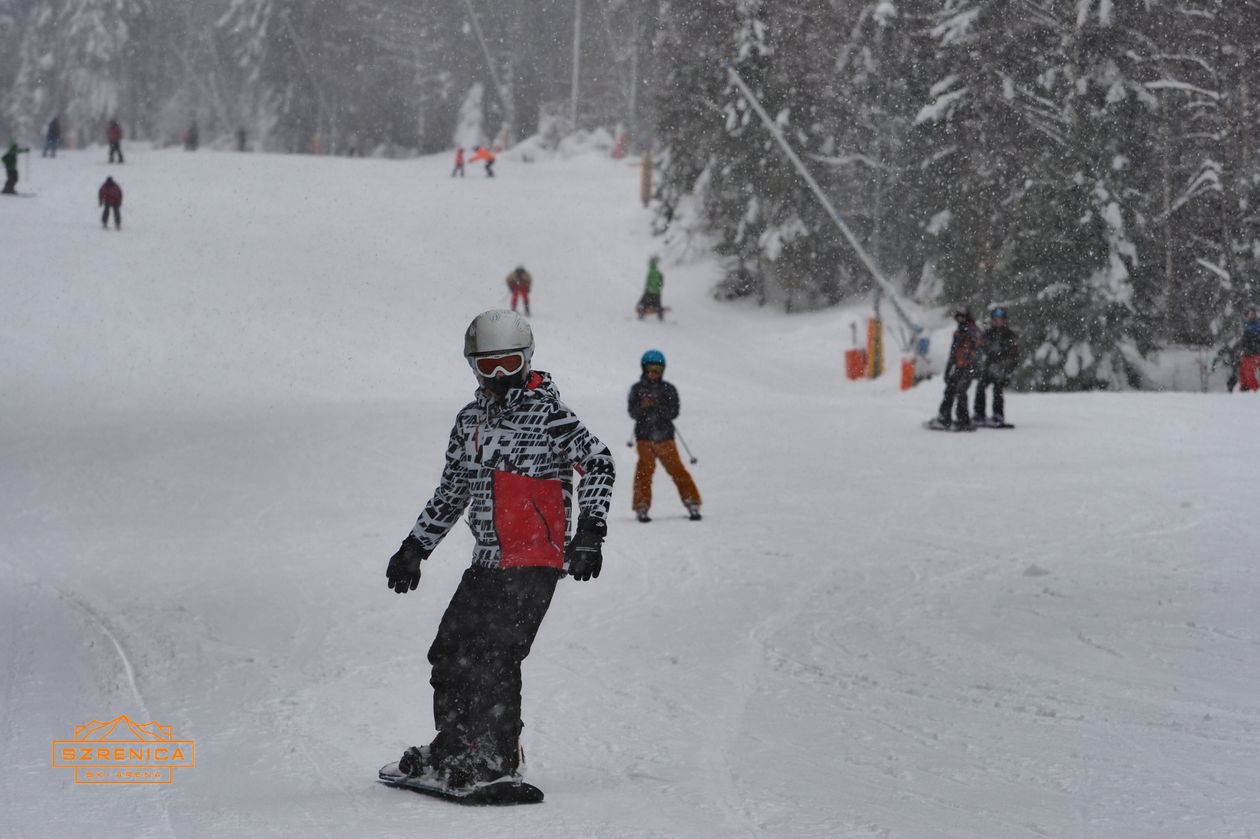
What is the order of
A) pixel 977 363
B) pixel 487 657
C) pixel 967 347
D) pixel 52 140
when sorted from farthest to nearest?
pixel 52 140
pixel 977 363
pixel 967 347
pixel 487 657

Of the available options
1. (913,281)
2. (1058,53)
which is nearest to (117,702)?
(1058,53)

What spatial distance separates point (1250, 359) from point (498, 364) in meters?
20.4

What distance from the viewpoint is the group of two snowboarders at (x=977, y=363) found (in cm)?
1867

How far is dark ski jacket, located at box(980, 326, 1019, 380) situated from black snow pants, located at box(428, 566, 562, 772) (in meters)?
14.3

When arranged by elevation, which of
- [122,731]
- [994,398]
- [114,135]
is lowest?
[122,731]

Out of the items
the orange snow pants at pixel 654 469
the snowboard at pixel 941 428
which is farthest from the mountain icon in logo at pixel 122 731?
the snowboard at pixel 941 428

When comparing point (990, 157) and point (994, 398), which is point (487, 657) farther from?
point (990, 157)

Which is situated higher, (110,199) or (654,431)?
(110,199)

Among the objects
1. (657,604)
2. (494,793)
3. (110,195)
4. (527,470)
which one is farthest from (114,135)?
(494,793)

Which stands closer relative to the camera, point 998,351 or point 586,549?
point 586,549

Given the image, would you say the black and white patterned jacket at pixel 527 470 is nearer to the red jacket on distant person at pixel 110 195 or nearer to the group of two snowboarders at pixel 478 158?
the red jacket on distant person at pixel 110 195

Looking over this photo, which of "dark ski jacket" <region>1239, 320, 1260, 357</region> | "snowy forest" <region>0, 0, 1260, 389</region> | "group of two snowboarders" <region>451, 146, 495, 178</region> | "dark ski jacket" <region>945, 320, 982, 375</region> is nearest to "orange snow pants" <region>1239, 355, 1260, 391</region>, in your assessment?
"dark ski jacket" <region>1239, 320, 1260, 357</region>

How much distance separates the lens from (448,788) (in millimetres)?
5316

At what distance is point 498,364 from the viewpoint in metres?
5.27
